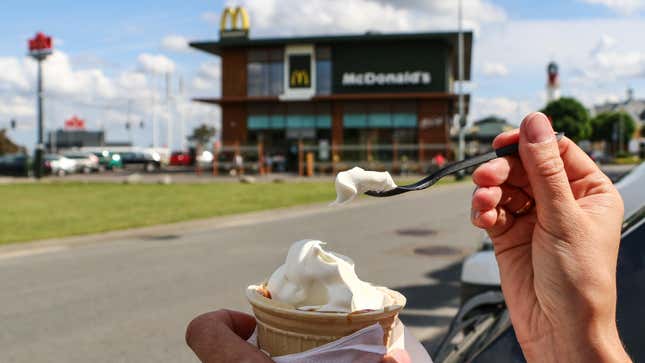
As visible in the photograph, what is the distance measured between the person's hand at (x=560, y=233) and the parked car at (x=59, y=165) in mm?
45120

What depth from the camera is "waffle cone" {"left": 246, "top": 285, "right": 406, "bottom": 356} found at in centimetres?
148

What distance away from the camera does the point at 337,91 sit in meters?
43.4

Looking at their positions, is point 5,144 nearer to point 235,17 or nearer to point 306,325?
point 235,17

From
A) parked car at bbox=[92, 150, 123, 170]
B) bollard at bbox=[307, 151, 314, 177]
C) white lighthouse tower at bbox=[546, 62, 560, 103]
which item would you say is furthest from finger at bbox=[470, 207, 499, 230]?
white lighthouse tower at bbox=[546, 62, 560, 103]

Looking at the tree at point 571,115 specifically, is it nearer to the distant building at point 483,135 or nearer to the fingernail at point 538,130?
the distant building at point 483,135

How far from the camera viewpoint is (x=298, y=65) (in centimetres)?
4366

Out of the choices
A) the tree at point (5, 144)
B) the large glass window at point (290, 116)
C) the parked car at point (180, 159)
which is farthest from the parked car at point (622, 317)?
the tree at point (5, 144)

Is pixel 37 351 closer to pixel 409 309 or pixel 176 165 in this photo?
pixel 409 309

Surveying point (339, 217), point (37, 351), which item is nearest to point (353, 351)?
point (37, 351)

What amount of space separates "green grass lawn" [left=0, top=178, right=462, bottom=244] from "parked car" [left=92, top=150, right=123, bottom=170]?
27.5m

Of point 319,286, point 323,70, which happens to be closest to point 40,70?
point 323,70

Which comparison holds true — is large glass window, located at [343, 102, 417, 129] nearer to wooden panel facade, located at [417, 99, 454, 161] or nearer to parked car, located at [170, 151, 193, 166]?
wooden panel facade, located at [417, 99, 454, 161]

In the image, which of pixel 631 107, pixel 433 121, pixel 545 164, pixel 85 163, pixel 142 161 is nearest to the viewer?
pixel 545 164

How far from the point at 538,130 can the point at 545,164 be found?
8cm
